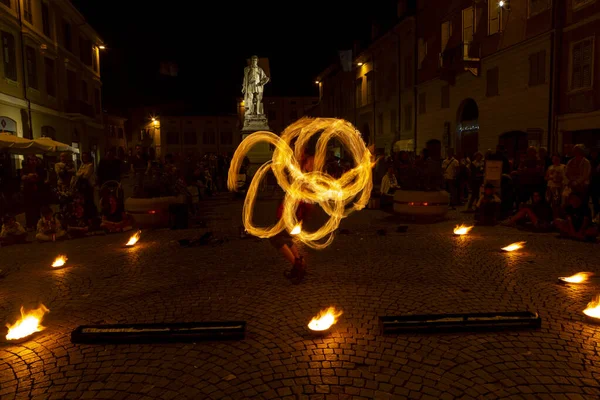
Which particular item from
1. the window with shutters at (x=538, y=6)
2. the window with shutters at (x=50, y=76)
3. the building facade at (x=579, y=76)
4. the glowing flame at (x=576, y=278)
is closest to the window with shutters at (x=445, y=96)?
the window with shutters at (x=538, y=6)

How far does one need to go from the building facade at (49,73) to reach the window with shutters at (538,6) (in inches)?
981

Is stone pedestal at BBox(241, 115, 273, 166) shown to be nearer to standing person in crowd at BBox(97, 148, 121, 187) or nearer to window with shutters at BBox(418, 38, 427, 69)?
window with shutters at BBox(418, 38, 427, 69)

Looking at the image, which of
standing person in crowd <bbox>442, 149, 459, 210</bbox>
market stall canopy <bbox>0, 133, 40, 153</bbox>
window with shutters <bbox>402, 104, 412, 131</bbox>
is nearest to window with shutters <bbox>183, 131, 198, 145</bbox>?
window with shutters <bbox>402, 104, 412, 131</bbox>

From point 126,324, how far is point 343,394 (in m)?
2.57

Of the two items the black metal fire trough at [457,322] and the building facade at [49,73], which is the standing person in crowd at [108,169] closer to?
the black metal fire trough at [457,322]

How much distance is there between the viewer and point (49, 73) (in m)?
29.6

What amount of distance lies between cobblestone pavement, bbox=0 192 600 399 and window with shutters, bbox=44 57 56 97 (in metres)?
23.4

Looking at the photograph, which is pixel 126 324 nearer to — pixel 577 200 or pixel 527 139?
pixel 577 200

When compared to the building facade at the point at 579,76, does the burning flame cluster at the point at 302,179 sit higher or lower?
lower

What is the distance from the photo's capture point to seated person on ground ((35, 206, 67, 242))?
35.2 feet

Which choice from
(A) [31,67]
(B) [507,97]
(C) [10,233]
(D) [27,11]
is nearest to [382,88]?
(B) [507,97]

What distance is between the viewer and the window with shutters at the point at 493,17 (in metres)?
23.0

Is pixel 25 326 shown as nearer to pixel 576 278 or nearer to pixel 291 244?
pixel 291 244

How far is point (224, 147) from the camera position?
85.5 m
